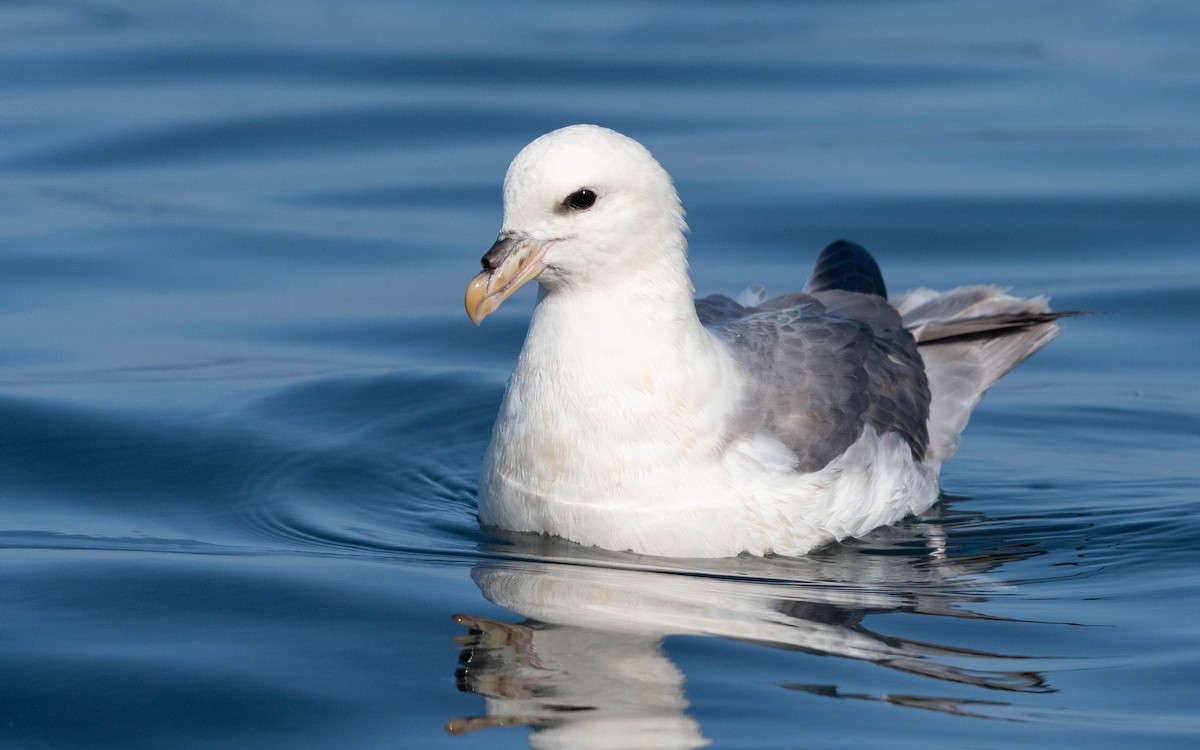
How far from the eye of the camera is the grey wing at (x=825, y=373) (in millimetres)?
6555

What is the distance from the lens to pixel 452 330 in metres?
9.74

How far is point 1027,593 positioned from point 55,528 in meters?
3.39

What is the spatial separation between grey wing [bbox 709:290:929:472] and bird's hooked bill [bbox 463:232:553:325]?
96 cm

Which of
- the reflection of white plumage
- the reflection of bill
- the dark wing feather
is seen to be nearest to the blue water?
the reflection of bill

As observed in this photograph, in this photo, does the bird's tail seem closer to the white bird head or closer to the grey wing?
the grey wing

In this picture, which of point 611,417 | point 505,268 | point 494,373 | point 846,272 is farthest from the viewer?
point 494,373

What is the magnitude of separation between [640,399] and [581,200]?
70 centimetres

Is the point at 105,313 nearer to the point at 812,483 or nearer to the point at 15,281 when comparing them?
the point at 15,281

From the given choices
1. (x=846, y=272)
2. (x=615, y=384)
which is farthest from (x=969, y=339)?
(x=615, y=384)

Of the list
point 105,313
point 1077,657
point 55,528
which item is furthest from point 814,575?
point 105,313

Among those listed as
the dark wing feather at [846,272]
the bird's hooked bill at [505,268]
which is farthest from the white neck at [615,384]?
the dark wing feather at [846,272]

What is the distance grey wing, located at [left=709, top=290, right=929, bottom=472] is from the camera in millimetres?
6555

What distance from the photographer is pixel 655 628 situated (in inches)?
218

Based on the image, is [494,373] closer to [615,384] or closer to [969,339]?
[969,339]
